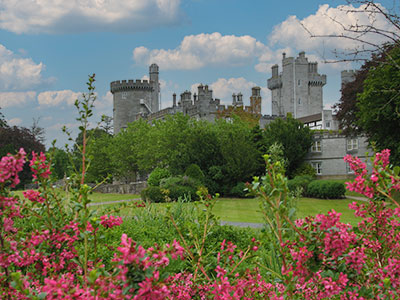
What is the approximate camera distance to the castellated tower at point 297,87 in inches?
2653

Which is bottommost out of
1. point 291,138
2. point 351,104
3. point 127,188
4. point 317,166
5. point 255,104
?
point 127,188

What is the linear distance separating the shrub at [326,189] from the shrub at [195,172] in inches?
312

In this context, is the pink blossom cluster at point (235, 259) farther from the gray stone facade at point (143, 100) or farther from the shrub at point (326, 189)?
the gray stone facade at point (143, 100)

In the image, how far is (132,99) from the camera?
6569 centimetres

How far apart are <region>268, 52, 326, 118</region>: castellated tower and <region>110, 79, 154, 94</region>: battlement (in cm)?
2154

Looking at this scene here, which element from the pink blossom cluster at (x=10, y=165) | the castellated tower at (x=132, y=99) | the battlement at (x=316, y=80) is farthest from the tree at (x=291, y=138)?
the pink blossom cluster at (x=10, y=165)

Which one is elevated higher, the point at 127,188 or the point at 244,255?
the point at 244,255

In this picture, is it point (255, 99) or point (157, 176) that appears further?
point (255, 99)

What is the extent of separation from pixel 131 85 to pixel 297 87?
27294mm

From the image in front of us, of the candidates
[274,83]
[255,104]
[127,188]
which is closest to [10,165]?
[127,188]

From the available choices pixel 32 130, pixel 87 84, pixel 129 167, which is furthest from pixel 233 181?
pixel 32 130

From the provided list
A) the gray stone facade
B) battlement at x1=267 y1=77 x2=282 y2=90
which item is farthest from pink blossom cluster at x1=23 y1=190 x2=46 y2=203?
battlement at x1=267 y1=77 x2=282 y2=90

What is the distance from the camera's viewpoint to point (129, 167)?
40.9 metres

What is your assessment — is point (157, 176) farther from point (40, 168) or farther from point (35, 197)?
point (40, 168)
